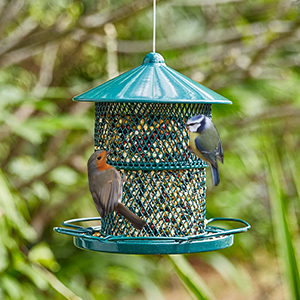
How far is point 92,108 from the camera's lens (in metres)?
6.19

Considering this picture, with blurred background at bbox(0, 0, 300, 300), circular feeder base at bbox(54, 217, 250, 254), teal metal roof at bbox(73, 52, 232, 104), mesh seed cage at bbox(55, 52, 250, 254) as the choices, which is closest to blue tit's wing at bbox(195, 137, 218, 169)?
mesh seed cage at bbox(55, 52, 250, 254)

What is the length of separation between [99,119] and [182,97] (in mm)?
709

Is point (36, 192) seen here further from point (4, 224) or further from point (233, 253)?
point (233, 253)

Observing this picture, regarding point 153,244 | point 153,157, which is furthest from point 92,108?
point 153,244

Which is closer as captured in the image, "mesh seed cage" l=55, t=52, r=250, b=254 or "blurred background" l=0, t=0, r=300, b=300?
"mesh seed cage" l=55, t=52, r=250, b=254

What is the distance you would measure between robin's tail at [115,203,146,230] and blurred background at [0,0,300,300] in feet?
3.21

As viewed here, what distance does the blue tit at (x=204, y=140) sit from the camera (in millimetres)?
2914

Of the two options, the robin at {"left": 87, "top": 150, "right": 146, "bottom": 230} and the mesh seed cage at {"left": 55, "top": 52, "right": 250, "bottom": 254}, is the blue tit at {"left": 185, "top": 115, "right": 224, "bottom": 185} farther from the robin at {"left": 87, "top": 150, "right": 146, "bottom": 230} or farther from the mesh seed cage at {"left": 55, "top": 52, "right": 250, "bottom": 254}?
the robin at {"left": 87, "top": 150, "right": 146, "bottom": 230}

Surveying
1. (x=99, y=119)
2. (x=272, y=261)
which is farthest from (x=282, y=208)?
(x=272, y=261)

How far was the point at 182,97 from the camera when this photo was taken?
2.75 metres

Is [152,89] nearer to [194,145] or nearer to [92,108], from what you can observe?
[194,145]

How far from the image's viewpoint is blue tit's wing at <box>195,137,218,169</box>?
295 centimetres

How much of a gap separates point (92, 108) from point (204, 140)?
3.42m

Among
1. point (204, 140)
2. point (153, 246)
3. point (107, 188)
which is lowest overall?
point (153, 246)
